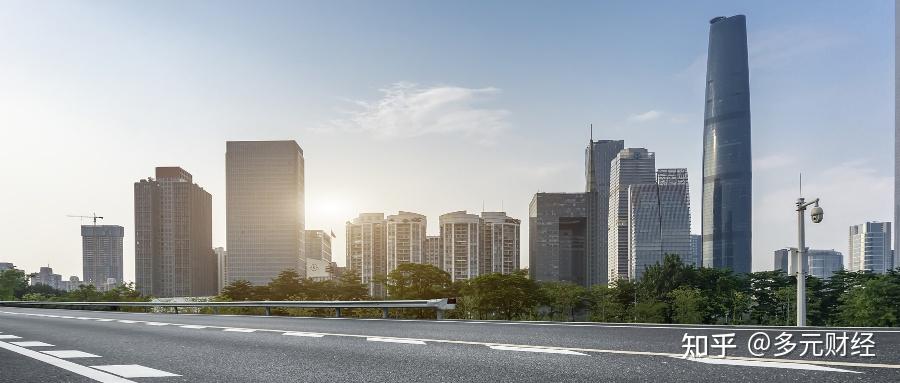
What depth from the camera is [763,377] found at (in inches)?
201

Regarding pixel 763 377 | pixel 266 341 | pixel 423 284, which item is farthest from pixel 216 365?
pixel 423 284

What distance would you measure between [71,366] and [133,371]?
1.04m

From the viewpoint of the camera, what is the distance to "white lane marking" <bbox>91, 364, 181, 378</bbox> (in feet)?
19.4

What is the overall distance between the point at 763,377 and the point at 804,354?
73.5 inches

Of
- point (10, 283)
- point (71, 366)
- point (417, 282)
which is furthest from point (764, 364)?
point (10, 283)

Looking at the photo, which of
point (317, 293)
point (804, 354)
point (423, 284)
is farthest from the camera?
point (317, 293)

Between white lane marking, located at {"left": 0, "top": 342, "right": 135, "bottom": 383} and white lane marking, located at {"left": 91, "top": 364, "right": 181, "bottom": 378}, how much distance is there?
109 mm

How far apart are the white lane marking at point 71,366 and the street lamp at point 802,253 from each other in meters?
19.8

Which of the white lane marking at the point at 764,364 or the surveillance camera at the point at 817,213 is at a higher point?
the surveillance camera at the point at 817,213

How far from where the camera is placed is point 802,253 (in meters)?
23.2

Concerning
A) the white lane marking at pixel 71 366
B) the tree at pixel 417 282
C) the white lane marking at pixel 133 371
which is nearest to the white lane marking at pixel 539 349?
the white lane marking at pixel 133 371

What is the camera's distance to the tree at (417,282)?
9388 cm

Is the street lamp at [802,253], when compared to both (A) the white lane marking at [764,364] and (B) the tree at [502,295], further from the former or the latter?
(B) the tree at [502,295]

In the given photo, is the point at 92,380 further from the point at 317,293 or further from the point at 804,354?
the point at 317,293
